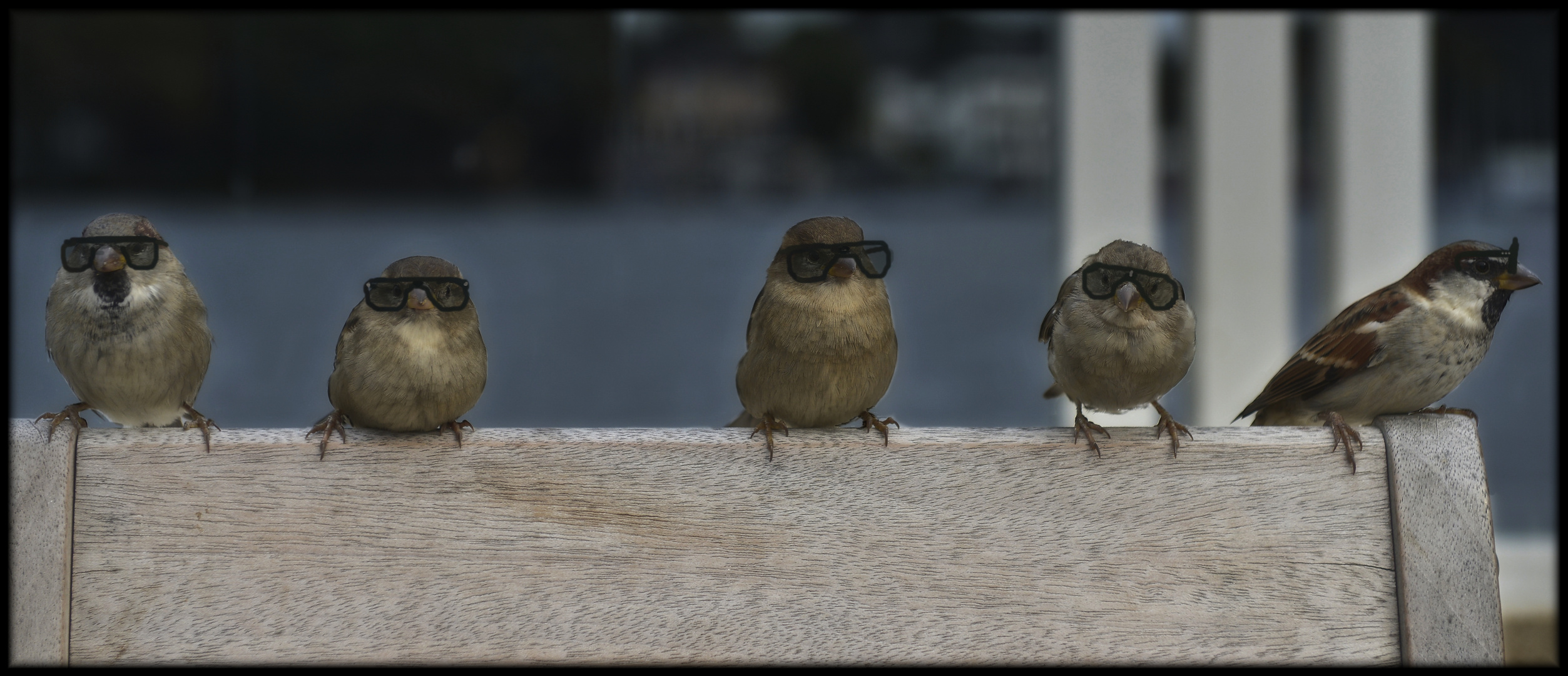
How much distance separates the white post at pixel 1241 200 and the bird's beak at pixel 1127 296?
1442mm

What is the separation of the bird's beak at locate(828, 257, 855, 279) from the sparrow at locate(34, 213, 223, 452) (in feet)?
3.06

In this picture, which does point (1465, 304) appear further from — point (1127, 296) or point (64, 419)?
point (64, 419)

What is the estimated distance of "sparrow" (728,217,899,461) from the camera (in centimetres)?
178

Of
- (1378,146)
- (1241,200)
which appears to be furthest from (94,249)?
(1378,146)

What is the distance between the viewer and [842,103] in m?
3.12

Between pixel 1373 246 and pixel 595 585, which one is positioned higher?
pixel 1373 246

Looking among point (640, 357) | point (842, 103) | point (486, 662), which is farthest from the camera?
point (640, 357)

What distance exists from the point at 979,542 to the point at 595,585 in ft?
1.79

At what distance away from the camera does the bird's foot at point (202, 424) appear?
1.61 meters

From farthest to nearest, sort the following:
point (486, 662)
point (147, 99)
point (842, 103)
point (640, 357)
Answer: point (640, 357)
point (842, 103)
point (147, 99)
point (486, 662)

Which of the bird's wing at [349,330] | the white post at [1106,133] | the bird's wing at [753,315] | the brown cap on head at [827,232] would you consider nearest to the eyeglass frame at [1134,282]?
the brown cap on head at [827,232]

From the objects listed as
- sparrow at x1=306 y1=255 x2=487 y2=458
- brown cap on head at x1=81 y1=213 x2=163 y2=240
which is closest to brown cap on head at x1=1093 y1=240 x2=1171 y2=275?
sparrow at x1=306 y1=255 x2=487 y2=458

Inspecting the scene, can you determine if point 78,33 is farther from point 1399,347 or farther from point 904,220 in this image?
point 1399,347

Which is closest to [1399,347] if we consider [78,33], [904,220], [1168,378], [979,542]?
[1168,378]
